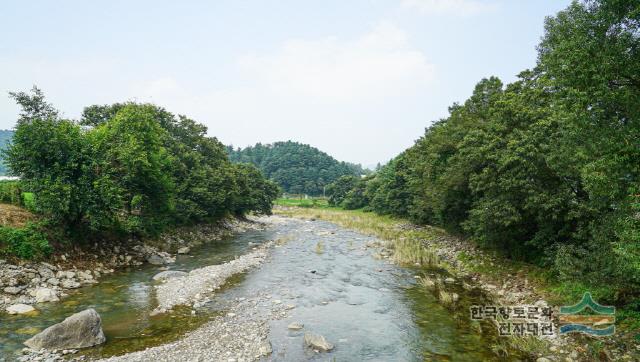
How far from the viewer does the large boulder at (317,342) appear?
16.2 metres

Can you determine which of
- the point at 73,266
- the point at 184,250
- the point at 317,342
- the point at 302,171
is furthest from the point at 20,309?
the point at 302,171

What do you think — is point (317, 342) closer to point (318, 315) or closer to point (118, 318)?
point (318, 315)

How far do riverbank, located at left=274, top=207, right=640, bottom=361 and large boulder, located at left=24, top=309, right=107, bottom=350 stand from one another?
1804 centimetres

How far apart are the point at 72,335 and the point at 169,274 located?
500 inches

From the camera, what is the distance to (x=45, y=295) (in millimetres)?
21094

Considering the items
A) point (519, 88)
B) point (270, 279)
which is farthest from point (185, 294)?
point (519, 88)

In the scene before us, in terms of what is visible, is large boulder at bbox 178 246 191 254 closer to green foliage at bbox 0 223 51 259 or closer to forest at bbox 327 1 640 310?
green foliage at bbox 0 223 51 259

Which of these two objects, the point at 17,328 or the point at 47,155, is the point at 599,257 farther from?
the point at 47,155

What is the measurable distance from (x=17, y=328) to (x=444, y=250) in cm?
3455

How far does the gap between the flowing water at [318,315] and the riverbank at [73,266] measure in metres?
1.03

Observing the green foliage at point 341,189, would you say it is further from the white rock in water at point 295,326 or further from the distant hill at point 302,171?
the white rock in water at point 295,326

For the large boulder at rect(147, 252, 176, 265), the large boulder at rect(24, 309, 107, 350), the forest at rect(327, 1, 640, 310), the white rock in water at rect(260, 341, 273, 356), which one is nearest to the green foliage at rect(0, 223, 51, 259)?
the large boulder at rect(147, 252, 176, 265)

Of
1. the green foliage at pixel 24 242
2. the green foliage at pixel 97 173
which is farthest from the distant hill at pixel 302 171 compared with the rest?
the green foliage at pixel 24 242

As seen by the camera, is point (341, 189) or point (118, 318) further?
point (341, 189)
